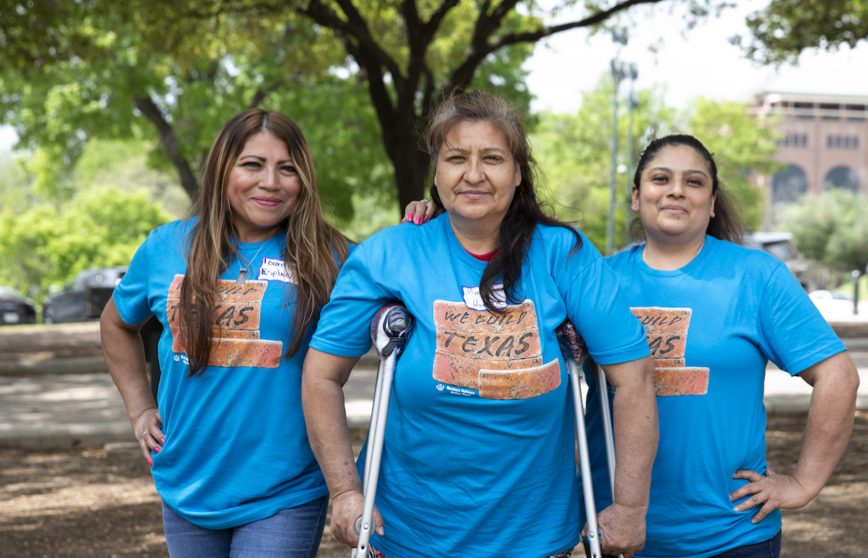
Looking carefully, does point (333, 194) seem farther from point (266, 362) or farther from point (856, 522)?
point (266, 362)

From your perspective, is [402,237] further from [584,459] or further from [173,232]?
[173,232]

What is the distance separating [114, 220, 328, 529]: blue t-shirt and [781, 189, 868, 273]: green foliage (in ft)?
211

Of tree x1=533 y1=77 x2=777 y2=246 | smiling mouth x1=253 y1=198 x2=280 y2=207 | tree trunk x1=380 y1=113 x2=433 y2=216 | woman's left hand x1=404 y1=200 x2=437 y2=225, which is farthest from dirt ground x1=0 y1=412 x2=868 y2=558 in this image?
tree x1=533 y1=77 x2=777 y2=246

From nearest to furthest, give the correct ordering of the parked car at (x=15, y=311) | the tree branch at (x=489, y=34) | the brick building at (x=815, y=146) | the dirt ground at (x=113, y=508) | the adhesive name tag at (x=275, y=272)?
the adhesive name tag at (x=275, y=272), the dirt ground at (x=113, y=508), the tree branch at (x=489, y=34), the parked car at (x=15, y=311), the brick building at (x=815, y=146)

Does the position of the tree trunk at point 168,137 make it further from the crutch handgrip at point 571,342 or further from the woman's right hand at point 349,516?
the crutch handgrip at point 571,342

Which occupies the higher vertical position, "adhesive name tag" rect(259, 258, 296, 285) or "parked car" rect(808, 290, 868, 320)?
"adhesive name tag" rect(259, 258, 296, 285)

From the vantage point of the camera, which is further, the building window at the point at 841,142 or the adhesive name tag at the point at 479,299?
the building window at the point at 841,142

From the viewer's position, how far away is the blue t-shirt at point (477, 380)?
8.52 feet

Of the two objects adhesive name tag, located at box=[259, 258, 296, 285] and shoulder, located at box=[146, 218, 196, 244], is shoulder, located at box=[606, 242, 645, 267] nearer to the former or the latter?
adhesive name tag, located at box=[259, 258, 296, 285]

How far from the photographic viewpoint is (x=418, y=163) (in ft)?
47.1

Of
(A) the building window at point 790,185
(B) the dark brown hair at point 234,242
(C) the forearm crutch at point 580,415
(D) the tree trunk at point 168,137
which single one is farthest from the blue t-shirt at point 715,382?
(A) the building window at point 790,185

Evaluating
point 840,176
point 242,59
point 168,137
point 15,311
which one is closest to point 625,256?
point 242,59

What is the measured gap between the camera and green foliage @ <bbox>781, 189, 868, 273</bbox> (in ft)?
206

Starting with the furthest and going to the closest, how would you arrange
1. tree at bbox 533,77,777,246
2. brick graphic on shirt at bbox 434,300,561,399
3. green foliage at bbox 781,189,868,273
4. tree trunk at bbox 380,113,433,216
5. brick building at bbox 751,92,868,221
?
brick building at bbox 751,92,868,221 → green foliage at bbox 781,189,868,273 → tree at bbox 533,77,777,246 → tree trunk at bbox 380,113,433,216 → brick graphic on shirt at bbox 434,300,561,399
